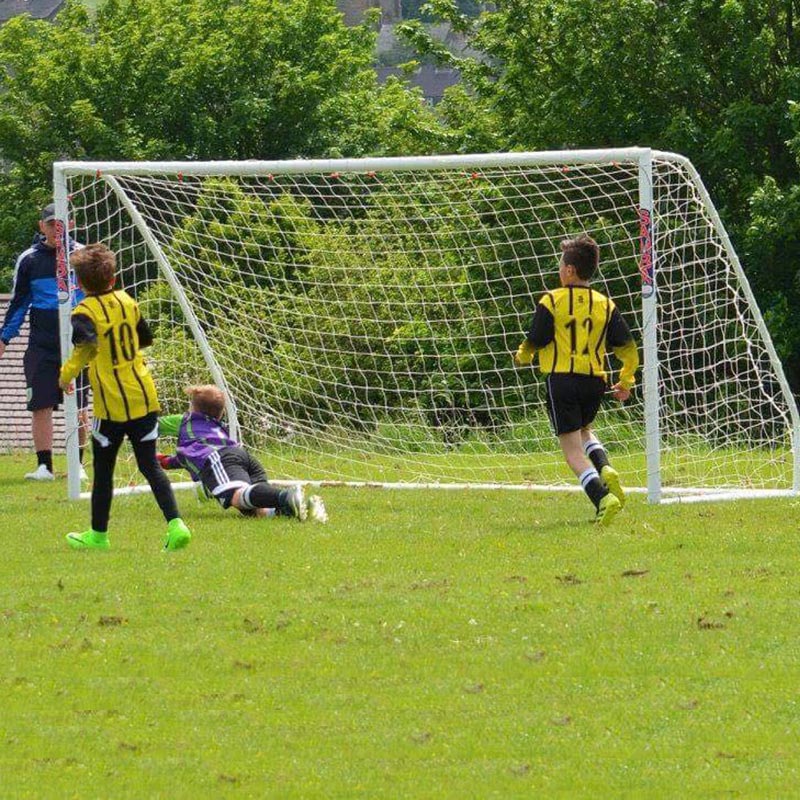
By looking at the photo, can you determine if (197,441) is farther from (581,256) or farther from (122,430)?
(581,256)

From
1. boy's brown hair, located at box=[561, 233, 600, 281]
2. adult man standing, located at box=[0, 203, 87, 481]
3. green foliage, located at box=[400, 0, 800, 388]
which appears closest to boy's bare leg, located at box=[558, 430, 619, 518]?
boy's brown hair, located at box=[561, 233, 600, 281]

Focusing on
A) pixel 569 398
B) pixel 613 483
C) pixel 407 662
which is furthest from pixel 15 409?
pixel 407 662

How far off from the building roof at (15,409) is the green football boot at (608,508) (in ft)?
27.5

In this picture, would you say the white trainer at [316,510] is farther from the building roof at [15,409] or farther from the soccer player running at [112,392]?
the building roof at [15,409]

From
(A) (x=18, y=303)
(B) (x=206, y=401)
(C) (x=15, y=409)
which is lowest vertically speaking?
(C) (x=15, y=409)

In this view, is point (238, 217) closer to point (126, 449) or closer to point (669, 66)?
point (126, 449)

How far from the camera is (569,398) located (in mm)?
9945

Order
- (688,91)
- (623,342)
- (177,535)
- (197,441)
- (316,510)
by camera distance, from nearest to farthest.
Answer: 1. (177,535)
2. (623,342)
3. (316,510)
4. (197,441)
5. (688,91)

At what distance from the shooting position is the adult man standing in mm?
12828

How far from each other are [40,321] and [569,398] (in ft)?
15.8

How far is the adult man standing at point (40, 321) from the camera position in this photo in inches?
505

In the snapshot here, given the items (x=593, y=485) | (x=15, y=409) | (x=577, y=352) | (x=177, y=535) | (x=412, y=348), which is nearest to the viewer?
(x=177, y=535)

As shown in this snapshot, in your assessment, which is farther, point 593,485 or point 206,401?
point 206,401

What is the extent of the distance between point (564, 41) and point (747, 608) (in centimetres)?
1245
